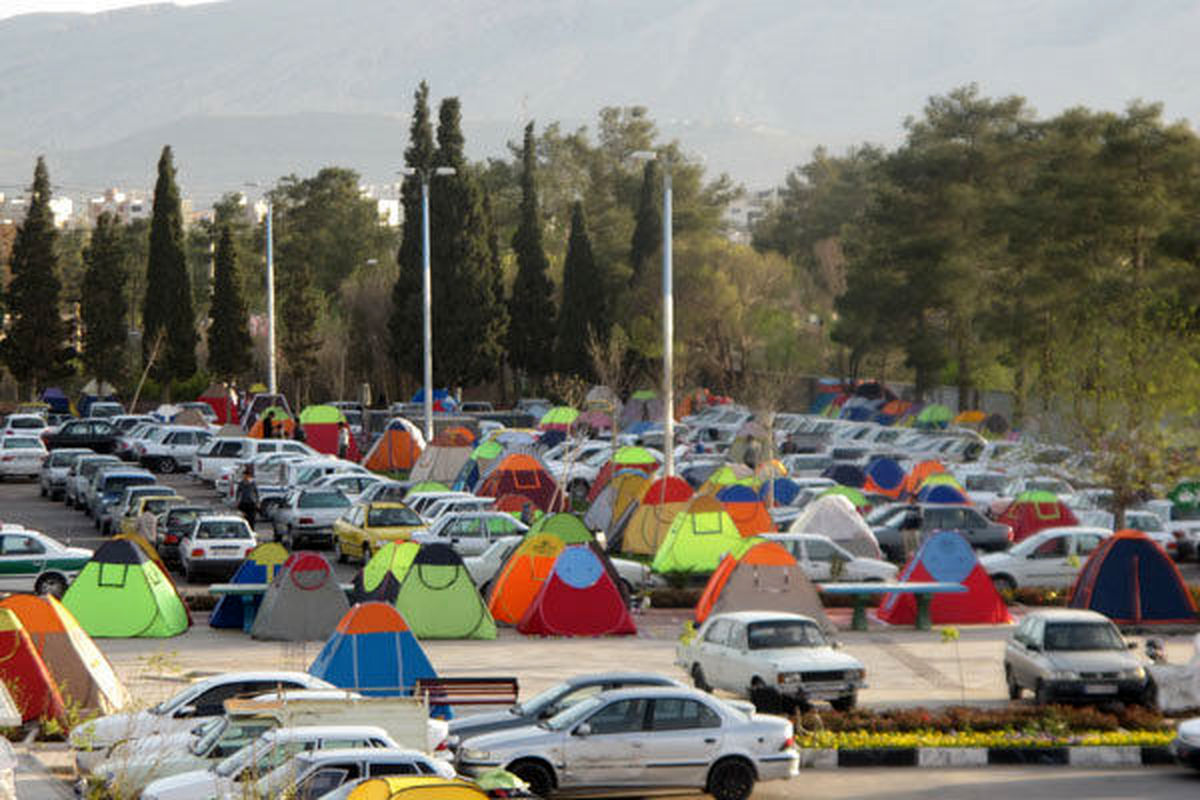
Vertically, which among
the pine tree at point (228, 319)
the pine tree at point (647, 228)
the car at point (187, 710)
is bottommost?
the car at point (187, 710)

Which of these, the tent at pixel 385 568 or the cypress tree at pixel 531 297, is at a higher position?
the cypress tree at pixel 531 297

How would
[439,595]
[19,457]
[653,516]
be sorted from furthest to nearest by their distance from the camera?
[19,457], [653,516], [439,595]

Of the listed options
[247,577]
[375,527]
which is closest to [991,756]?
[247,577]

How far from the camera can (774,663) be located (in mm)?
19906

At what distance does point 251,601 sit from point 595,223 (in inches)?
2599

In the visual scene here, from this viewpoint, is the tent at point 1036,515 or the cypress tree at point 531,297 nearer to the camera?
the tent at point 1036,515

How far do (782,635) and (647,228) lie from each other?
183 ft

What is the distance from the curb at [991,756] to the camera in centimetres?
1847

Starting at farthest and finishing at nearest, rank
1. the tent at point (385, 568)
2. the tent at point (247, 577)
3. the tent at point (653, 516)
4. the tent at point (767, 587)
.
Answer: the tent at point (653, 516) → the tent at point (247, 577) → the tent at point (385, 568) → the tent at point (767, 587)

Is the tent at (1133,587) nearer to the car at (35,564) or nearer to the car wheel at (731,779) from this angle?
the car wheel at (731,779)

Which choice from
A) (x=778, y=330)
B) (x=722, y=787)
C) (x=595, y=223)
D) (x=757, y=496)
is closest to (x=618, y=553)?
(x=757, y=496)

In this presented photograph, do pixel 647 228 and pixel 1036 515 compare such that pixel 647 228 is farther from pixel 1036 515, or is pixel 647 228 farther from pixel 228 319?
pixel 1036 515

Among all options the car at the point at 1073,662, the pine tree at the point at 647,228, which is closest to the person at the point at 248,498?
the car at the point at 1073,662

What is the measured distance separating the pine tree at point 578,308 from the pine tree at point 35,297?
63.3 feet
